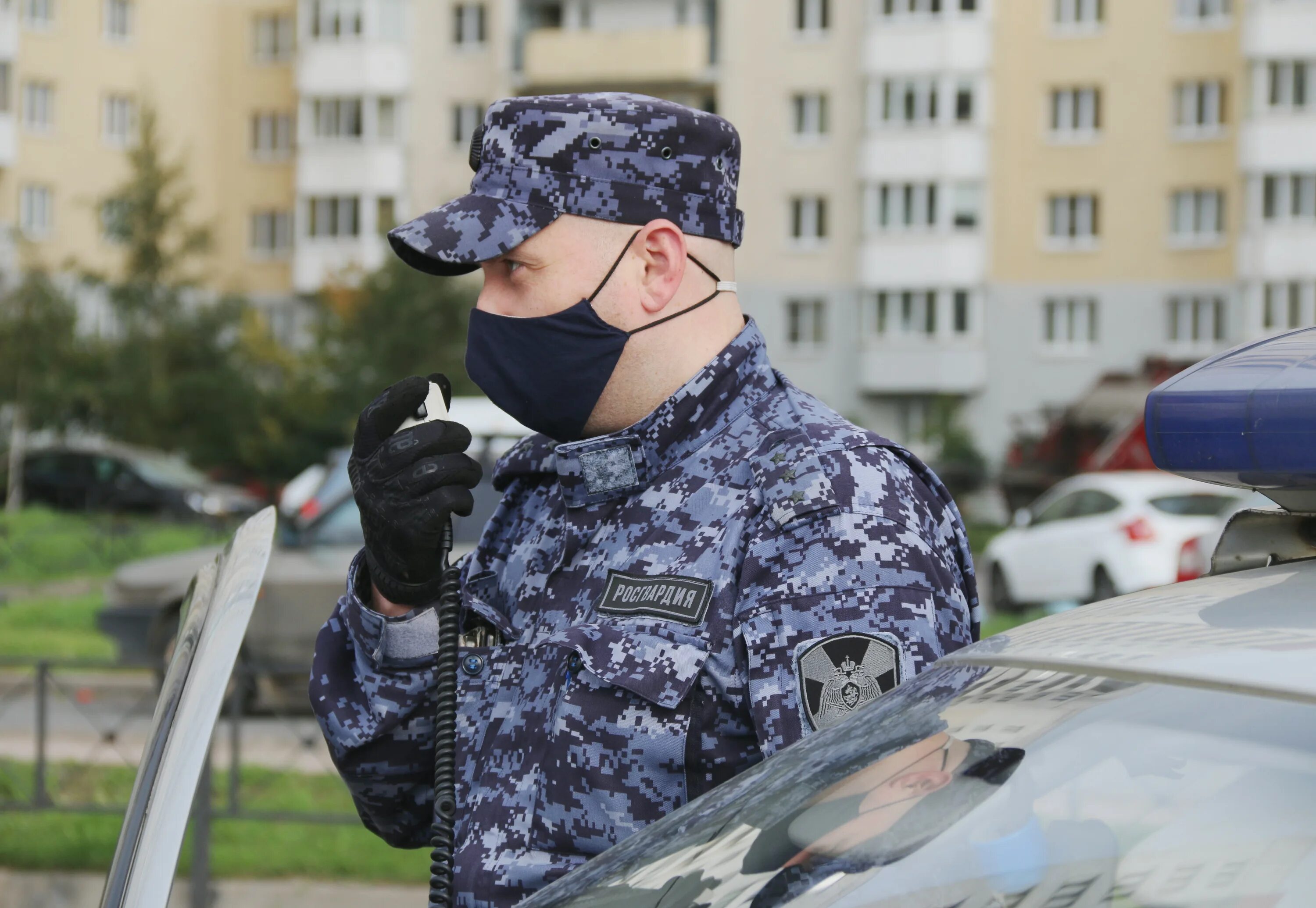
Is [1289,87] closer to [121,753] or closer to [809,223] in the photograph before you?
[809,223]

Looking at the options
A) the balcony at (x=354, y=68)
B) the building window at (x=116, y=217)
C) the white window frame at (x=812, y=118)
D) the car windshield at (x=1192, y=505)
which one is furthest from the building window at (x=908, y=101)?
the car windshield at (x=1192, y=505)

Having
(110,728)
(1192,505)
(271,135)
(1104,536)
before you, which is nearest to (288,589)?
(110,728)

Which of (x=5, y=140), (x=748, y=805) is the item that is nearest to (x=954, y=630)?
(x=748, y=805)

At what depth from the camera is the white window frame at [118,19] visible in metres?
41.9

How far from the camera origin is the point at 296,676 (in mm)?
9945

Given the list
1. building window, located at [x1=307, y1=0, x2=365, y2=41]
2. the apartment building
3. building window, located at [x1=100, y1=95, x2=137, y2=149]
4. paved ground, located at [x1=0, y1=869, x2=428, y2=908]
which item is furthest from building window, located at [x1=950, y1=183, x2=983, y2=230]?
paved ground, located at [x1=0, y1=869, x2=428, y2=908]

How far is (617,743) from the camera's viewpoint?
1.95 metres

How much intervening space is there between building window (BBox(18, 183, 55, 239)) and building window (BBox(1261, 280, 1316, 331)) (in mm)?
30123

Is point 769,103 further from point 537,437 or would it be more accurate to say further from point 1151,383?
point 537,437

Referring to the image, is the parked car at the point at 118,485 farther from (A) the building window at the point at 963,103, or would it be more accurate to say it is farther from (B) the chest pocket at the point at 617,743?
(B) the chest pocket at the point at 617,743

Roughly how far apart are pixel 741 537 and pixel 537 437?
53 centimetres

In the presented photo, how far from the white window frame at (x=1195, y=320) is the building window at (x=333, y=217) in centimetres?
2078

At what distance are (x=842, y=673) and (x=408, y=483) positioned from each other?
2.15 ft

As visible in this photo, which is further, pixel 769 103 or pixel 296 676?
pixel 769 103
